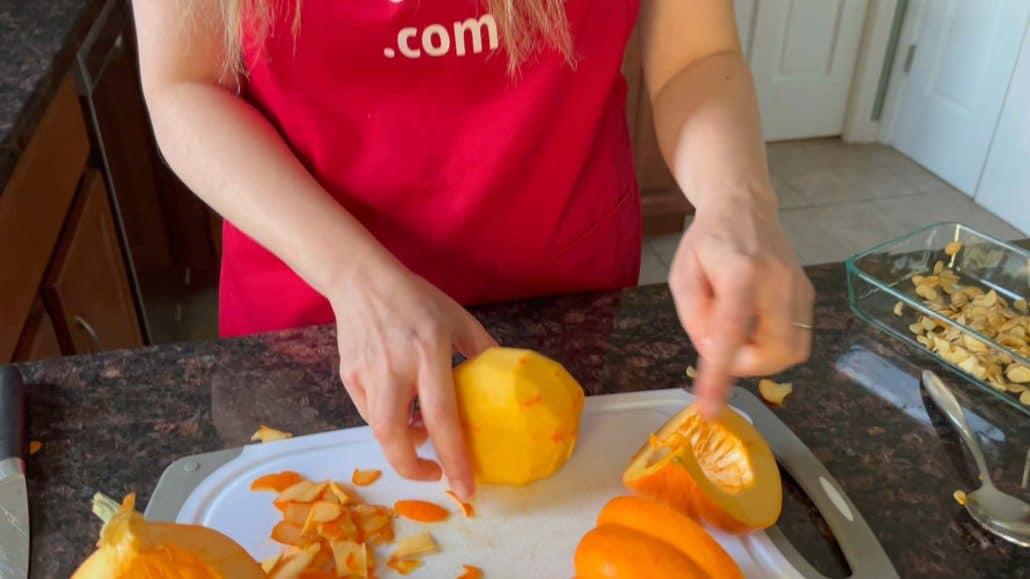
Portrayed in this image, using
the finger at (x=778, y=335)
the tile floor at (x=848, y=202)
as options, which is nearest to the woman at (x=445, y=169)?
the finger at (x=778, y=335)

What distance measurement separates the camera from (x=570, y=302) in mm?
790

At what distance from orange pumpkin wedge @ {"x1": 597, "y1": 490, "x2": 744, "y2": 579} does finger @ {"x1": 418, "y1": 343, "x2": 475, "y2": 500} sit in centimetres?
10

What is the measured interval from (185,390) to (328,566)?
0.21m

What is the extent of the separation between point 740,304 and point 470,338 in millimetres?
185

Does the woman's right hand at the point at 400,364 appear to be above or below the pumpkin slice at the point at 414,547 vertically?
above

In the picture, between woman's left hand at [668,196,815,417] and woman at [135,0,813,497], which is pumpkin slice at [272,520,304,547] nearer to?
woman at [135,0,813,497]

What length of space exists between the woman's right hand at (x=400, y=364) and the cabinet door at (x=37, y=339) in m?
0.65

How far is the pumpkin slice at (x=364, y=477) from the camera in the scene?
2.01ft

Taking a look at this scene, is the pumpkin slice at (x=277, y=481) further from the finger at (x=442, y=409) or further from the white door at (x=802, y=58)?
the white door at (x=802, y=58)

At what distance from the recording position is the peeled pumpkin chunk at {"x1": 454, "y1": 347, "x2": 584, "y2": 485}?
0.57 m

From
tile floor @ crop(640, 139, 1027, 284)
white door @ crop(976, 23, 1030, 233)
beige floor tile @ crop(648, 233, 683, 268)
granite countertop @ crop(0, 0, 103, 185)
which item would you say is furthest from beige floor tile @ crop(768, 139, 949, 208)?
granite countertop @ crop(0, 0, 103, 185)

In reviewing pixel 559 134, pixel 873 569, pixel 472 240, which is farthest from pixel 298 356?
pixel 873 569

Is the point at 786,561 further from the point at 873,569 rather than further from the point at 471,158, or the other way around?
the point at 471,158

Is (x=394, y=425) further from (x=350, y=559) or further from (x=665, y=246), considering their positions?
(x=665, y=246)
